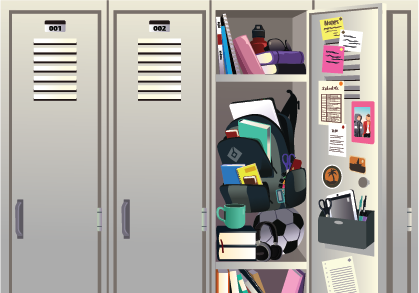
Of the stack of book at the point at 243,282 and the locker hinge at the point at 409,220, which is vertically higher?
the locker hinge at the point at 409,220

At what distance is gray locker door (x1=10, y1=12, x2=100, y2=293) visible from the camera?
1.91 metres

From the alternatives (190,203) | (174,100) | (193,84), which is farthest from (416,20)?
(190,203)

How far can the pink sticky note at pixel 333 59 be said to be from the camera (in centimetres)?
184

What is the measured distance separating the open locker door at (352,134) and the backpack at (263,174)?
4.0 inches

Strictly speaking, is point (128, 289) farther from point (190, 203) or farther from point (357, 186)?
point (357, 186)

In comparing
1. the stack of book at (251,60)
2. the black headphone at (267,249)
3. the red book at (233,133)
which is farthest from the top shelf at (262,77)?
the black headphone at (267,249)

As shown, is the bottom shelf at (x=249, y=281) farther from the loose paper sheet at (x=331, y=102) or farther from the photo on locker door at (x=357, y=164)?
the loose paper sheet at (x=331, y=102)

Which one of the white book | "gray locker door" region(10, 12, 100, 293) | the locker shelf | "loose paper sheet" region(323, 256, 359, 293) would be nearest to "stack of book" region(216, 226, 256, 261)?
the locker shelf

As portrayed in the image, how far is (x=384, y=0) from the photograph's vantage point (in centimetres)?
194

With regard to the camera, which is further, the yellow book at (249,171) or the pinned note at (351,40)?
the yellow book at (249,171)

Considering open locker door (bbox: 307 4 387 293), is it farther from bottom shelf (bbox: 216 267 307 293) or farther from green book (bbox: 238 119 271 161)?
green book (bbox: 238 119 271 161)

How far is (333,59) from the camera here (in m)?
1.86

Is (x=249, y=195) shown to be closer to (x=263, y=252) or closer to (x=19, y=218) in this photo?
(x=263, y=252)

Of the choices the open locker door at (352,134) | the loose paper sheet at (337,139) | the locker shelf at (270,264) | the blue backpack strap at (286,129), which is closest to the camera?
the open locker door at (352,134)
